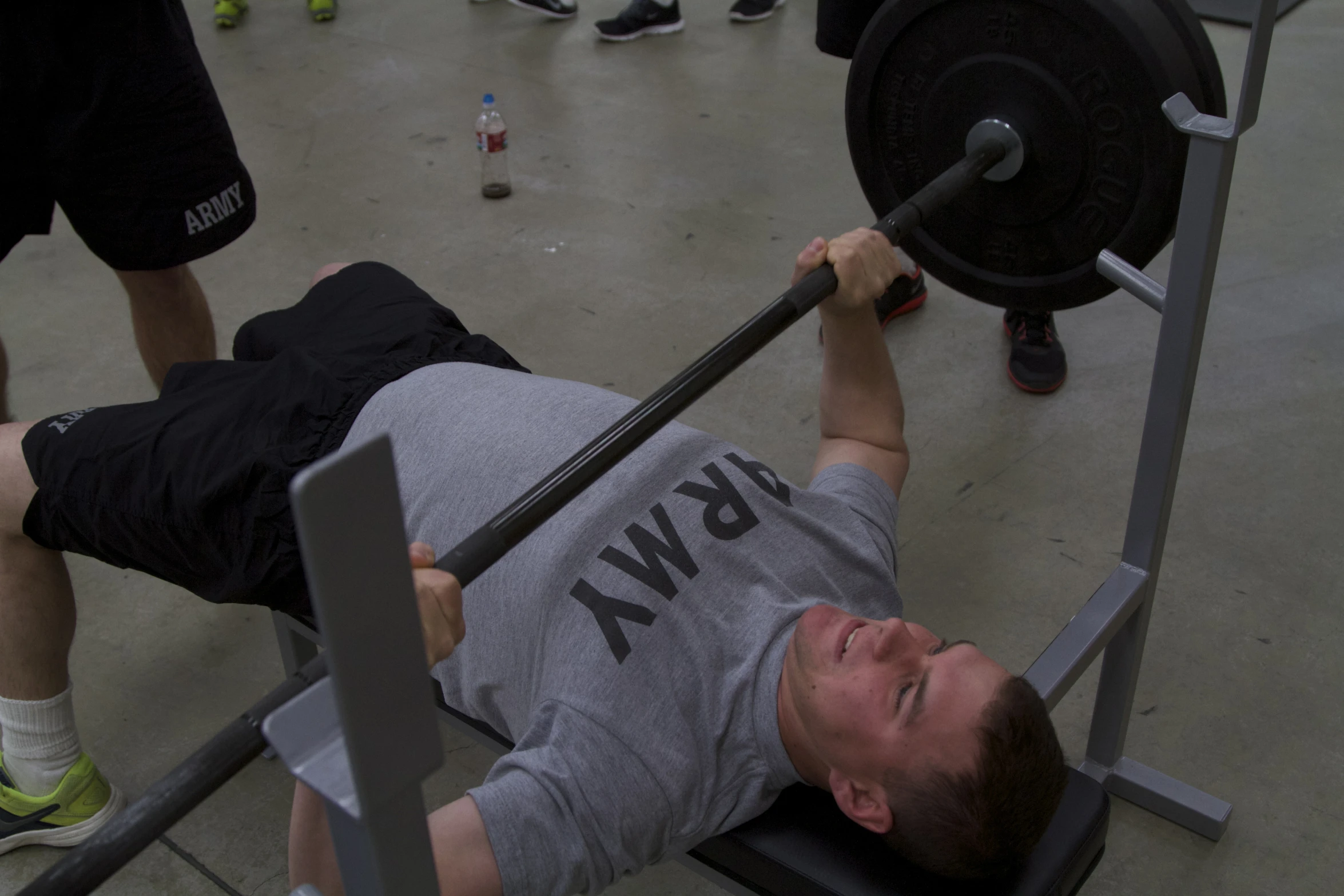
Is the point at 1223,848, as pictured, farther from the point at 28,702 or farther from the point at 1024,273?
the point at 28,702

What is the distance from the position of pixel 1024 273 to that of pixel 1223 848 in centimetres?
85

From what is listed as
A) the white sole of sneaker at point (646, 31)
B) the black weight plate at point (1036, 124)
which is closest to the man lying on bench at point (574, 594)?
the black weight plate at point (1036, 124)

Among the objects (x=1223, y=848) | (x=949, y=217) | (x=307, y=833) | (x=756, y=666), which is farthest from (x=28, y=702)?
(x=1223, y=848)

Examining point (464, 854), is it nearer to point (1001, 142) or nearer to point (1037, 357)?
point (1001, 142)

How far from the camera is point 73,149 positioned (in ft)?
5.99

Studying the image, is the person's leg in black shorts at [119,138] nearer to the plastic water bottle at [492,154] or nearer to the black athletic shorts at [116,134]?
the black athletic shorts at [116,134]

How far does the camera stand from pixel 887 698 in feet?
3.91

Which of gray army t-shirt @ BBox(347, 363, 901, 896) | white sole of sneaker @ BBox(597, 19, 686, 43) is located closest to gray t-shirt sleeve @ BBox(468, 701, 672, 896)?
gray army t-shirt @ BBox(347, 363, 901, 896)

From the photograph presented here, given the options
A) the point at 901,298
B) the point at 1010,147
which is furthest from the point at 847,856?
the point at 901,298

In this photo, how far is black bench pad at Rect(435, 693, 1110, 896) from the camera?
1.18 metres

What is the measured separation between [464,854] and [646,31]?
147 inches

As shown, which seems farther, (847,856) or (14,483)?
(14,483)

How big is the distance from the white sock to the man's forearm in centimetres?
111

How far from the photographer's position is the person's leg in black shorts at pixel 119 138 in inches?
69.8
